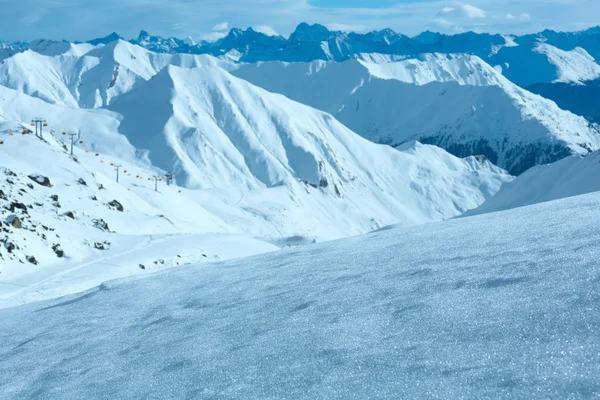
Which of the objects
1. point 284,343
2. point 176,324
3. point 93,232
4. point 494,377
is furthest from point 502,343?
point 93,232

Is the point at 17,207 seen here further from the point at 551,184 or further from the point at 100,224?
the point at 551,184

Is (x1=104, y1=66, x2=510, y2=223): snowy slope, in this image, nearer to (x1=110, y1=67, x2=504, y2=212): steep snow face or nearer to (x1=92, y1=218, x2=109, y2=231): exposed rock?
(x1=110, y1=67, x2=504, y2=212): steep snow face

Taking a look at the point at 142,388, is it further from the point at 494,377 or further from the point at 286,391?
the point at 494,377

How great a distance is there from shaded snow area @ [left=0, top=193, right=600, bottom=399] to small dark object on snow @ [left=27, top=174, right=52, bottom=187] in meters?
32.1

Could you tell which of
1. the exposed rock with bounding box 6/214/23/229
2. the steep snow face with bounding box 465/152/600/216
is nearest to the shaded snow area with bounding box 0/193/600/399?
the exposed rock with bounding box 6/214/23/229

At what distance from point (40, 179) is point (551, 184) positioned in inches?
2643

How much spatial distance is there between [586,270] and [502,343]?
241cm

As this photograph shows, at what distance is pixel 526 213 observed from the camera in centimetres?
1520

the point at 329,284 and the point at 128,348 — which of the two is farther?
the point at 329,284

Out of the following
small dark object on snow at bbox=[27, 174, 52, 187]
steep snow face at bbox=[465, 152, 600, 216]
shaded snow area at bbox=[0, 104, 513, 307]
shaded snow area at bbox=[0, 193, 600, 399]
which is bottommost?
steep snow face at bbox=[465, 152, 600, 216]

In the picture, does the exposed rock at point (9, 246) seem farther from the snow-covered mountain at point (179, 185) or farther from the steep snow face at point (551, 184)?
the steep snow face at point (551, 184)

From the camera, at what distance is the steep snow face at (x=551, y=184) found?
240 ft

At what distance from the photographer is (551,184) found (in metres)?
85.7

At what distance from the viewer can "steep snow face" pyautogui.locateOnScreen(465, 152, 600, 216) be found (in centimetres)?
7300
